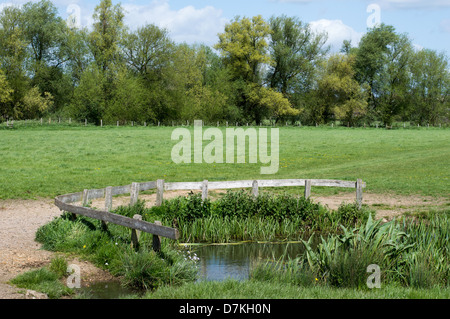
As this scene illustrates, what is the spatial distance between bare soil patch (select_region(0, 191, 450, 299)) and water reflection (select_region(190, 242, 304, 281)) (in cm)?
244

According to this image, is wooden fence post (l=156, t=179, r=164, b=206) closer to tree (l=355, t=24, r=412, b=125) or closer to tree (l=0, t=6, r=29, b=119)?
tree (l=0, t=6, r=29, b=119)

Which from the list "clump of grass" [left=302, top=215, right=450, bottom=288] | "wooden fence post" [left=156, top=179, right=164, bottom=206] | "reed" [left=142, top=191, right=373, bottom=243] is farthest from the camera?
"wooden fence post" [left=156, top=179, right=164, bottom=206]

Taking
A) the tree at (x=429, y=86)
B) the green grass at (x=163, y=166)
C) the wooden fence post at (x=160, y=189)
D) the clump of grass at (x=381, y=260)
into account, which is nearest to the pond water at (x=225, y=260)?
the clump of grass at (x=381, y=260)

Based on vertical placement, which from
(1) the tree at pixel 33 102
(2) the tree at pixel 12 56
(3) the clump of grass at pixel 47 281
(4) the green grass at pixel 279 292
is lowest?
(3) the clump of grass at pixel 47 281

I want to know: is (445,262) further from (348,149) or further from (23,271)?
(348,149)

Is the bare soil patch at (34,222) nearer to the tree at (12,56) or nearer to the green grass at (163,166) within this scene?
the green grass at (163,166)

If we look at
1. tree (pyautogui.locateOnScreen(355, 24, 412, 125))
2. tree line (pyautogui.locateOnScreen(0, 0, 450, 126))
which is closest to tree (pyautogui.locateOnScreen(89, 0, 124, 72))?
tree line (pyautogui.locateOnScreen(0, 0, 450, 126))

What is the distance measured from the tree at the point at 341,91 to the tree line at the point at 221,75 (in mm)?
167

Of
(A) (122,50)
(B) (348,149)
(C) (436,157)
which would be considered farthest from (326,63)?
(C) (436,157)

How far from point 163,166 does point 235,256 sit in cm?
1492

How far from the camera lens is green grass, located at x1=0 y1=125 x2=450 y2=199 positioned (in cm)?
2117

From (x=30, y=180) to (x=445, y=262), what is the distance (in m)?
16.8

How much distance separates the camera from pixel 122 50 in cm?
7050

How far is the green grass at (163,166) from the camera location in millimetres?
21172
